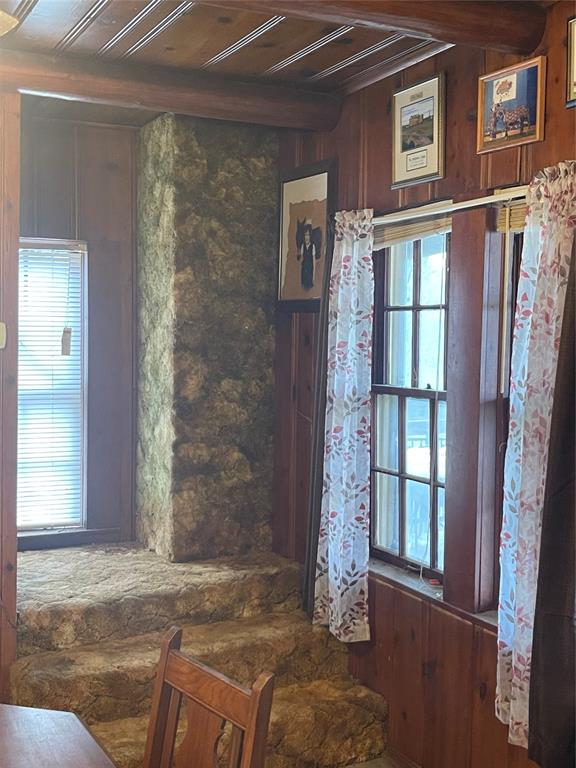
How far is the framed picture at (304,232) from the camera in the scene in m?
4.04

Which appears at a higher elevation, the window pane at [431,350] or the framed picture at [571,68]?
the framed picture at [571,68]

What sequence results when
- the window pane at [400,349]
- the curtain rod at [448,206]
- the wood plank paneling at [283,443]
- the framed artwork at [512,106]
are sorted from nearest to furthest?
the framed artwork at [512,106] < the curtain rod at [448,206] < the window pane at [400,349] < the wood plank paneling at [283,443]

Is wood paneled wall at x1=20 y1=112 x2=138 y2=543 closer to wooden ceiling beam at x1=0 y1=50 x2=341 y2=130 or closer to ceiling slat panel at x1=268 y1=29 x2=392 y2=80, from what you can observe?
wooden ceiling beam at x1=0 y1=50 x2=341 y2=130

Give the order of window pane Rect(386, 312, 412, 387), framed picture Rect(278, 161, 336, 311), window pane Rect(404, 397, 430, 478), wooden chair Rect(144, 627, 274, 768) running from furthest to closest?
framed picture Rect(278, 161, 336, 311) → window pane Rect(386, 312, 412, 387) → window pane Rect(404, 397, 430, 478) → wooden chair Rect(144, 627, 274, 768)

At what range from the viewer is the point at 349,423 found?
3.70 meters

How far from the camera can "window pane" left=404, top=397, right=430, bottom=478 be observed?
11.7ft

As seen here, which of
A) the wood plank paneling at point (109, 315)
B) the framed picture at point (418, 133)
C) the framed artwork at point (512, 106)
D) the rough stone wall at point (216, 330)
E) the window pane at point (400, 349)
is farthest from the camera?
the wood plank paneling at point (109, 315)

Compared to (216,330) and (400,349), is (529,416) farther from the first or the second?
(216,330)

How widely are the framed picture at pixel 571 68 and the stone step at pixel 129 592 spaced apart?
7.68 ft

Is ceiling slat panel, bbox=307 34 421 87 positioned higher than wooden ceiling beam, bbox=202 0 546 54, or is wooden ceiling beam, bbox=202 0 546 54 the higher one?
ceiling slat panel, bbox=307 34 421 87

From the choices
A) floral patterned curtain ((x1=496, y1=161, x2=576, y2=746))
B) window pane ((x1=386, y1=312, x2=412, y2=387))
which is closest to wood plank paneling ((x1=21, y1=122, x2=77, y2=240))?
window pane ((x1=386, y1=312, x2=412, y2=387))

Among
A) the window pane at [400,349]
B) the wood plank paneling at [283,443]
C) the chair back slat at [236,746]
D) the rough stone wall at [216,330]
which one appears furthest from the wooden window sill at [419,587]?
the chair back slat at [236,746]

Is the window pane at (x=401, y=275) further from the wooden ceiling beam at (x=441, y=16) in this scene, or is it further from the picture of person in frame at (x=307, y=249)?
the wooden ceiling beam at (x=441, y=16)

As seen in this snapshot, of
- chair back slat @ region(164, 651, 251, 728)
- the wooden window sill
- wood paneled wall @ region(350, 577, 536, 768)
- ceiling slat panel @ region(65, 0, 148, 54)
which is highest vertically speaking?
ceiling slat panel @ region(65, 0, 148, 54)
